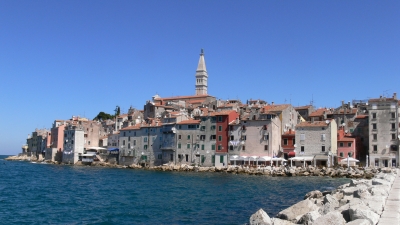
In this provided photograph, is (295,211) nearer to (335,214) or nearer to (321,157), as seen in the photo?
(335,214)

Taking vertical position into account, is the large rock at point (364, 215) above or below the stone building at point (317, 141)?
below

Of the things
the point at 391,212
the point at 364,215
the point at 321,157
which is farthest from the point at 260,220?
the point at 321,157

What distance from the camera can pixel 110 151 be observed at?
7919 cm

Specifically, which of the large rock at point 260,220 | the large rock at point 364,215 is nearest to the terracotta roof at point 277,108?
the large rock at point 260,220

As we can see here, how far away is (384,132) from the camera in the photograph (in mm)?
56875

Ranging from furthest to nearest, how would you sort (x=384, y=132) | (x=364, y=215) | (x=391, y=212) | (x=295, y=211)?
(x=384, y=132) < (x=295, y=211) < (x=391, y=212) < (x=364, y=215)

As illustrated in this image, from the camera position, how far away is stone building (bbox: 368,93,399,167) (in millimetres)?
56156

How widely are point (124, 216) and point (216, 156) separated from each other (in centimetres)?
3908

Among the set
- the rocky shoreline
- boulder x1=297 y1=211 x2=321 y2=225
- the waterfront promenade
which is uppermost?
the waterfront promenade

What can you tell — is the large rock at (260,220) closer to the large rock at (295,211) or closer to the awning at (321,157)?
the large rock at (295,211)

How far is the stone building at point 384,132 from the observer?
5616 centimetres

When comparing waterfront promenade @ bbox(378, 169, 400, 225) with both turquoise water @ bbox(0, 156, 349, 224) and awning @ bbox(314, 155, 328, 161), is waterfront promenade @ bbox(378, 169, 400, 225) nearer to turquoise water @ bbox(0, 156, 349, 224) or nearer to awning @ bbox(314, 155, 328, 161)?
turquoise water @ bbox(0, 156, 349, 224)

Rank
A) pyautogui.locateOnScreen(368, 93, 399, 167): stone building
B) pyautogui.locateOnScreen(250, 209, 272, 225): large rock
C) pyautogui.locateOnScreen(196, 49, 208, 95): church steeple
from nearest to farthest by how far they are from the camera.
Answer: pyautogui.locateOnScreen(250, 209, 272, 225): large rock, pyautogui.locateOnScreen(368, 93, 399, 167): stone building, pyautogui.locateOnScreen(196, 49, 208, 95): church steeple

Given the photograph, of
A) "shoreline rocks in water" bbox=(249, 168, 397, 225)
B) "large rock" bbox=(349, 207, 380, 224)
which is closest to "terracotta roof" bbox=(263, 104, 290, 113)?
"shoreline rocks in water" bbox=(249, 168, 397, 225)
